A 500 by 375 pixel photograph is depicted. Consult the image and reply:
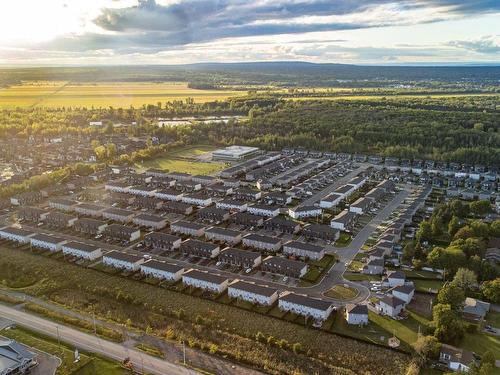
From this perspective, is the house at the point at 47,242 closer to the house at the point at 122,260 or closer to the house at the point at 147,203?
the house at the point at 122,260

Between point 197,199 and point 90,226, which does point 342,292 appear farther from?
point 90,226

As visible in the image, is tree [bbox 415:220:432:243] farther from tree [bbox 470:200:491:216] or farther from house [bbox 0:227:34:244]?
house [bbox 0:227:34:244]

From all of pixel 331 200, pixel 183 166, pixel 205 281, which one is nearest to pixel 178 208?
pixel 205 281

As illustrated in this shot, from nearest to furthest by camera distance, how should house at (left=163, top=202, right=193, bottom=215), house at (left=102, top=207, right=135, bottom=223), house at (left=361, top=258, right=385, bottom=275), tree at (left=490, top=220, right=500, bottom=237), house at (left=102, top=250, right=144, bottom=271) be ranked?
1. house at (left=361, top=258, right=385, bottom=275)
2. house at (left=102, top=250, right=144, bottom=271)
3. tree at (left=490, top=220, right=500, bottom=237)
4. house at (left=102, top=207, right=135, bottom=223)
5. house at (left=163, top=202, right=193, bottom=215)

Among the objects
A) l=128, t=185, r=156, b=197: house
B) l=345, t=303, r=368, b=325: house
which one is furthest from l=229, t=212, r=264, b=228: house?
l=345, t=303, r=368, b=325: house

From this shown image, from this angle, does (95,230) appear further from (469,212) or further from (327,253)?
(469,212)

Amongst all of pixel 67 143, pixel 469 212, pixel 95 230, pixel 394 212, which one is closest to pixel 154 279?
pixel 95 230
